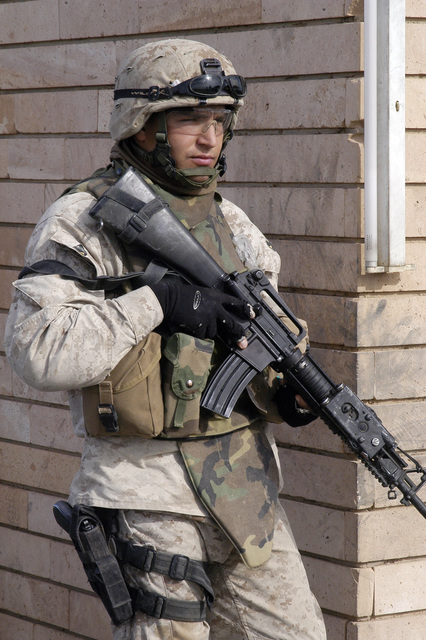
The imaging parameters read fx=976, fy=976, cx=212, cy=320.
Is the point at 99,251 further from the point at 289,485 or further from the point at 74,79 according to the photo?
the point at 74,79

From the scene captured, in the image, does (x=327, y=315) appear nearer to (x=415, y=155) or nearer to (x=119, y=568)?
(x=415, y=155)

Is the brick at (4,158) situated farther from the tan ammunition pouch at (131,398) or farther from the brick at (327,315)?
the tan ammunition pouch at (131,398)

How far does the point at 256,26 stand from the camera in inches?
158

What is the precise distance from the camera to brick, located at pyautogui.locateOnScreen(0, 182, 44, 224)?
15.7 feet

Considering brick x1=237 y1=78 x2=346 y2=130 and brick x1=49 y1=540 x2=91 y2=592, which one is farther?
brick x1=49 y1=540 x2=91 y2=592

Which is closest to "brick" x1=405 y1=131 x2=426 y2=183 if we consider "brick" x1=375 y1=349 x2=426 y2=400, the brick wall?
the brick wall

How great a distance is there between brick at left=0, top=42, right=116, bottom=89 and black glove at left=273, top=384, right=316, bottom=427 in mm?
1911

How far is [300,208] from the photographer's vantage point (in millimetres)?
3965

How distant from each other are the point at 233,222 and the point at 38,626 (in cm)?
265

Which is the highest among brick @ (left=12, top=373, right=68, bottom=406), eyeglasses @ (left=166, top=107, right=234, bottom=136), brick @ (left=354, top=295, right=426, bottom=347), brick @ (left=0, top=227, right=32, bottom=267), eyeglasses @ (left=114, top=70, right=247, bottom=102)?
eyeglasses @ (left=114, top=70, right=247, bottom=102)

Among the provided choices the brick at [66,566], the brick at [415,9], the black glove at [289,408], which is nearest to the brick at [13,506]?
the brick at [66,566]

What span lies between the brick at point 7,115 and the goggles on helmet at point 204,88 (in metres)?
1.85

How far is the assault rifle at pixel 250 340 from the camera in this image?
298 cm

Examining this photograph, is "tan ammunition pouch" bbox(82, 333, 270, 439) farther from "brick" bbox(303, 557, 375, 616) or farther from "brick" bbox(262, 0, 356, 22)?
"brick" bbox(262, 0, 356, 22)
